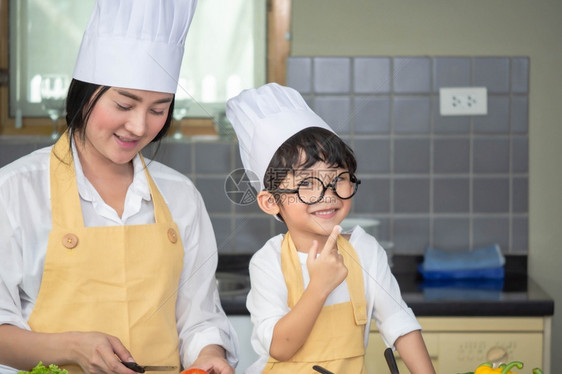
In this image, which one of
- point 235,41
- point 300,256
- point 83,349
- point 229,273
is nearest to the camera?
point 83,349

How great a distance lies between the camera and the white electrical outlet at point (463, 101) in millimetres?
2373

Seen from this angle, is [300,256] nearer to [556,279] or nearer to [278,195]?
[278,195]

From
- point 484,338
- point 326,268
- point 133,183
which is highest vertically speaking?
point 133,183

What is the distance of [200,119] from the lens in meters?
2.45

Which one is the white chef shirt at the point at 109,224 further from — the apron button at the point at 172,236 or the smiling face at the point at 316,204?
the smiling face at the point at 316,204

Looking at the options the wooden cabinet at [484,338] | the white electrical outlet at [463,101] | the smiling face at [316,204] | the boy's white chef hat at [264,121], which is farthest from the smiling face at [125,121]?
the white electrical outlet at [463,101]

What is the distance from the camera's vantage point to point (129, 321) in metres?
1.22

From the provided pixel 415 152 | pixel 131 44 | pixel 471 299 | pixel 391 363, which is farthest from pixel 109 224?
pixel 415 152

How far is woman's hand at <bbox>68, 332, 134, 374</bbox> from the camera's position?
1.10 m

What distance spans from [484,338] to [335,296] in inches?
35.7

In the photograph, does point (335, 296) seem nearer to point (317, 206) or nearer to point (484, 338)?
point (317, 206)

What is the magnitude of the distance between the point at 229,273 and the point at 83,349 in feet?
3.90

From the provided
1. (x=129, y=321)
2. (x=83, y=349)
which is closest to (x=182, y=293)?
(x=129, y=321)

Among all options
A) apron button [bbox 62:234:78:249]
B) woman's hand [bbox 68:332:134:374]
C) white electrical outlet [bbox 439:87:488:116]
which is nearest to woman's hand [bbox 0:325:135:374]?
woman's hand [bbox 68:332:134:374]
